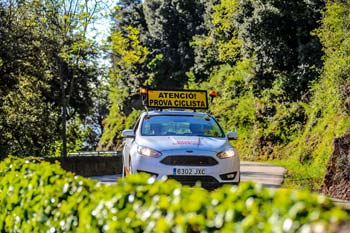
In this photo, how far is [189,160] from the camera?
407 inches

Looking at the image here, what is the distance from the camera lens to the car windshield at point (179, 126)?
11.6 m

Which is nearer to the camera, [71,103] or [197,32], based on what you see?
[71,103]

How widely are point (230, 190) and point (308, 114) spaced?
2923cm

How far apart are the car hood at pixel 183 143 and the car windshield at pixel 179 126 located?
0.49 metres

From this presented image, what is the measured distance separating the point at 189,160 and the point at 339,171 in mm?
3394

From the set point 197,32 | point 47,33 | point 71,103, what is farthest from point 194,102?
point 197,32

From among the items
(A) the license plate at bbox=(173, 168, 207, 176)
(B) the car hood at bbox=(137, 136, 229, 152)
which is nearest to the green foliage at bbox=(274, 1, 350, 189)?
(B) the car hood at bbox=(137, 136, 229, 152)

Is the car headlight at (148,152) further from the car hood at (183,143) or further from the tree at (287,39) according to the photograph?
the tree at (287,39)

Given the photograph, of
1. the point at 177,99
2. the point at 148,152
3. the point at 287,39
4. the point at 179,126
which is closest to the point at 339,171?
the point at 179,126

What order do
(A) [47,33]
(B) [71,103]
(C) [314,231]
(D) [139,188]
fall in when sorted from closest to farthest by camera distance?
(C) [314,231]
(D) [139,188]
(A) [47,33]
(B) [71,103]

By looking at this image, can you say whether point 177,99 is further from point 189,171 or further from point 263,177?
point 189,171

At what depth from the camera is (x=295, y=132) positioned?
32.4m

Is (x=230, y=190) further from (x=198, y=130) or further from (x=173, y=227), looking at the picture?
(x=198, y=130)

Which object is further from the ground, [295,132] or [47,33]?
[47,33]
